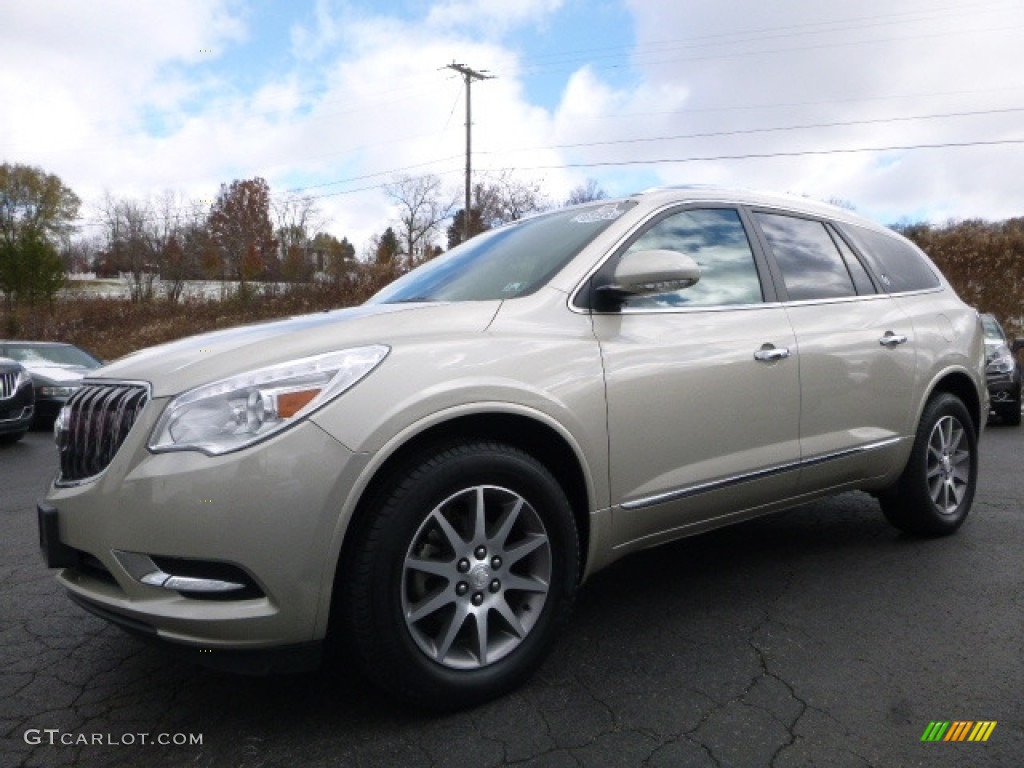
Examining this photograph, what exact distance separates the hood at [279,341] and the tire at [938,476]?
2576 millimetres

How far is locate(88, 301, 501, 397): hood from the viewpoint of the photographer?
7.05 ft

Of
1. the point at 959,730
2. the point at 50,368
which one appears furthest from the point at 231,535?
the point at 50,368

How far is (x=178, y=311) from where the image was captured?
3716 centimetres

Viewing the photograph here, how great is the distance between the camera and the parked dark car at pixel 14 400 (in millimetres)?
8328

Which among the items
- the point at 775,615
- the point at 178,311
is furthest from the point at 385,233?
the point at 775,615

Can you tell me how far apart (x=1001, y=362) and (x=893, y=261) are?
750 cm

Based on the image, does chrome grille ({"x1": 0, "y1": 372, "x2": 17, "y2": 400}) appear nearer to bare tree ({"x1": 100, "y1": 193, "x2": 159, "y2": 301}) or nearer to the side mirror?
the side mirror

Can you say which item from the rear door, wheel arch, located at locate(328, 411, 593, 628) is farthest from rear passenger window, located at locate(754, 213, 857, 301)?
wheel arch, located at locate(328, 411, 593, 628)

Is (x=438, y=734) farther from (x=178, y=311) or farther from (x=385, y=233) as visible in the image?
(x=385, y=233)

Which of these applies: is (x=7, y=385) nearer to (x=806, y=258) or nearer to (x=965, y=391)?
(x=806, y=258)

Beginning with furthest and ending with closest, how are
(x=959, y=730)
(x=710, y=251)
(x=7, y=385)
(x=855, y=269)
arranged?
(x=7, y=385)
(x=855, y=269)
(x=710, y=251)
(x=959, y=730)

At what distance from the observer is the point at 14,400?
842cm

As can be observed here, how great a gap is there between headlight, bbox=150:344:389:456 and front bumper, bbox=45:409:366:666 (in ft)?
0.13

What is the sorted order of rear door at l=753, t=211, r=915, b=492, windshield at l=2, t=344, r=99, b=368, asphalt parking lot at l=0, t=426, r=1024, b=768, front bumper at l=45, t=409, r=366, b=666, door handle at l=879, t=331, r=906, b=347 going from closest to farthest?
front bumper at l=45, t=409, r=366, b=666
asphalt parking lot at l=0, t=426, r=1024, b=768
rear door at l=753, t=211, r=915, b=492
door handle at l=879, t=331, r=906, b=347
windshield at l=2, t=344, r=99, b=368
